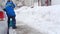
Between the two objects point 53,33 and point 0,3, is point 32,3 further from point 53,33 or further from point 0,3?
point 0,3

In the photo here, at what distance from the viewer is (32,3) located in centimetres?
2995

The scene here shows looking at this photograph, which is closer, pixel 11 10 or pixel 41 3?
pixel 11 10

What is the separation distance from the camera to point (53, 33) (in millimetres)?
8508

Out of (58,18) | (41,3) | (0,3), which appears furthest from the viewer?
(41,3)

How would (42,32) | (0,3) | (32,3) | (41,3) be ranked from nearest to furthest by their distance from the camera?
1. (0,3)
2. (42,32)
3. (41,3)
4. (32,3)

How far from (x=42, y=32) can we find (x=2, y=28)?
12.1 feet

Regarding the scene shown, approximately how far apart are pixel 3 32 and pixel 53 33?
3354 mm

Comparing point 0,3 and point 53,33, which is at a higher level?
point 0,3

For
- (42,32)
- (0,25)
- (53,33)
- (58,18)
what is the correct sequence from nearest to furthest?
1. (0,25)
2. (53,33)
3. (42,32)
4. (58,18)

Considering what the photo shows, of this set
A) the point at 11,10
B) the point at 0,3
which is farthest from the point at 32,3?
the point at 0,3

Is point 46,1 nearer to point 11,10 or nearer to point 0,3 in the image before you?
point 11,10

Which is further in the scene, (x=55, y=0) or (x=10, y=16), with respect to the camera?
(x=55, y=0)

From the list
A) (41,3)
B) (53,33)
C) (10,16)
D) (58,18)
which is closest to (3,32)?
(53,33)

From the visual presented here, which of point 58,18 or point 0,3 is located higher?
point 0,3
